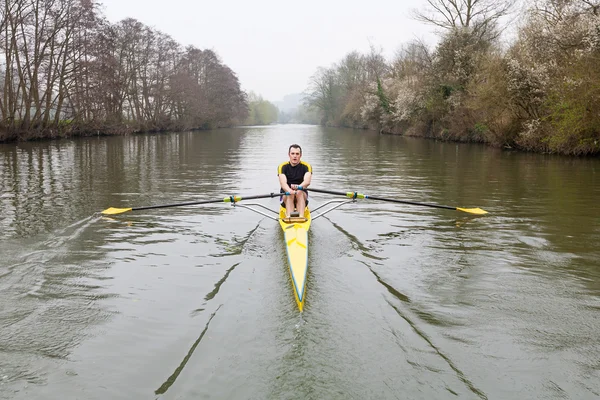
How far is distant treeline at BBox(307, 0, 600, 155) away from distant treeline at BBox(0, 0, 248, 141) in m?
23.8

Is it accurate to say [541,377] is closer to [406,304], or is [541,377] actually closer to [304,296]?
[406,304]

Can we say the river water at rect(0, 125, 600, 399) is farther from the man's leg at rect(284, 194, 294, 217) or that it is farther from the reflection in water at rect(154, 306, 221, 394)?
the man's leg at rect(284, 194, 294, 217)

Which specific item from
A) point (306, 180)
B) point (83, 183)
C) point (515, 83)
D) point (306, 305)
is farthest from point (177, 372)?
point (515, 83)

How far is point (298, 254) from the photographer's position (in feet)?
18.4

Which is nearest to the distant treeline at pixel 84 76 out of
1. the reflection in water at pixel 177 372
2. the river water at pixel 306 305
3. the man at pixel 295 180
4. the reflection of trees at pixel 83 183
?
the reflection of trees at pixel 83 183

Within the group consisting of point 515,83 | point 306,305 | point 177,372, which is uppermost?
point 515,83

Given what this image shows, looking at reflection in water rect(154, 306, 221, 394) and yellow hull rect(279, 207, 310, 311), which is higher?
yellow hull rect(279, 207, 310, 311)

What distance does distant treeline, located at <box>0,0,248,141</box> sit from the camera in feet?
93.9

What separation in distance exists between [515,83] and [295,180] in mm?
17466

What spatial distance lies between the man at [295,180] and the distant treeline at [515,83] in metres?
14.2

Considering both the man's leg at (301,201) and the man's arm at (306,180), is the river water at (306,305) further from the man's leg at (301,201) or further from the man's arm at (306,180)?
the man's arm at (306,180)

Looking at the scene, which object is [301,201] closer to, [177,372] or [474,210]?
[474,210]

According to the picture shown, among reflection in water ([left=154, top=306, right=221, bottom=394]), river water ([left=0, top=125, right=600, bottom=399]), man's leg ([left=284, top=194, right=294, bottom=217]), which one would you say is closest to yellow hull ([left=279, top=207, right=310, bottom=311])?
river water ([left=0, top=125, right=600, bottom=399])

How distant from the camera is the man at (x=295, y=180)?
7777 millimetres
